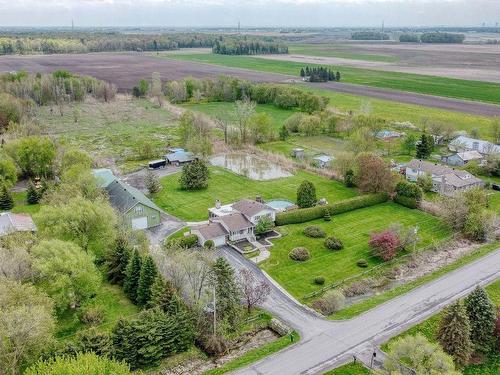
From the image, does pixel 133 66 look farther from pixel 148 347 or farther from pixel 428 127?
pixel 148 347

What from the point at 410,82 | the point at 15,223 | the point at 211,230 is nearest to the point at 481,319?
the point at 211,230

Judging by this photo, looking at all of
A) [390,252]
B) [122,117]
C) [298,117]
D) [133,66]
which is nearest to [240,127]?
[298,117]

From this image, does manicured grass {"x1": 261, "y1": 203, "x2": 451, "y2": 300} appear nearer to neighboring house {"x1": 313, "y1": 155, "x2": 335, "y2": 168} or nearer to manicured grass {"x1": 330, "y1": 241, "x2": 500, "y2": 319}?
manicured grass {"x1": 330, "y1": 241, "x2": 500, "y2": 319}

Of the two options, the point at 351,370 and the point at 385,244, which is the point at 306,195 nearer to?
the point at 385,244

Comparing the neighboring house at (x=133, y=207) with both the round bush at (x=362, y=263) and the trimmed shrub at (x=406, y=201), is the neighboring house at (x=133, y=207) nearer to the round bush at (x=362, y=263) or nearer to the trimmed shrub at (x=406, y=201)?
the round bush at (x=362, y=263)

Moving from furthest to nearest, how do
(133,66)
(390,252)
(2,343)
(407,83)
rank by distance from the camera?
1. (133,66)
2. (407,83)
3. (390,252)
4. (2,343)

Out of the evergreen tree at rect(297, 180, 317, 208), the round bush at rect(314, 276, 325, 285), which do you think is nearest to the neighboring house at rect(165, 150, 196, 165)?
the evergreen tree at rect(297, 180, 317, 208)

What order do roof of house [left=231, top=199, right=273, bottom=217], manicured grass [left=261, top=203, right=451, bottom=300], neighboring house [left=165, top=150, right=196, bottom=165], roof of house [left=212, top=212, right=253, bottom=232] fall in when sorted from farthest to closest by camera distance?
neighboring house [left=165, top=150, right=196, bottom=165], roof of house [left=231, top=199, right=273, bottom=217], roof of house [left=212, top=212, right=253, bottom=232], manicured grass [left=261, top=203, right=451, bottom=300]
